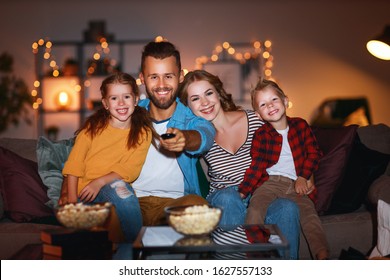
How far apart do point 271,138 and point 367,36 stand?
4480 mm

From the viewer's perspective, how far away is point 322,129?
288cm

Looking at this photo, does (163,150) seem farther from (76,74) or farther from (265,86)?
(76,74)

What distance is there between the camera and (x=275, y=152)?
258 cm

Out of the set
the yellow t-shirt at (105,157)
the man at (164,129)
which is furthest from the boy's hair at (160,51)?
the yellow t-shirt at (105,157)

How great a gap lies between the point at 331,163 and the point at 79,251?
145cm

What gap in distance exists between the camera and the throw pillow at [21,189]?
2.59 meters

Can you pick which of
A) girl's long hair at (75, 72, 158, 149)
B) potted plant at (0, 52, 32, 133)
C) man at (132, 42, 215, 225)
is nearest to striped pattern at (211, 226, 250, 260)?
man at (132, 42, 215, 225)

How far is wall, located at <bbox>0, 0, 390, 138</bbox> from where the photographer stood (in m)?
6.46

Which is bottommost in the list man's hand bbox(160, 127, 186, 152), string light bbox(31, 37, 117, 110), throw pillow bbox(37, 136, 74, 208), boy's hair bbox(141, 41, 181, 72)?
throw pillow bbox(37, 136, 74, 208)

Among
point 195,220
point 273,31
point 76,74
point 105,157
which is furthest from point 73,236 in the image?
point 273,31

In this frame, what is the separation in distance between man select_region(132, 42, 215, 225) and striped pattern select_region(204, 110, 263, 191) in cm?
10

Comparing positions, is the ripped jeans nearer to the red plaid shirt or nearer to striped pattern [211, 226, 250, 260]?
striped pattern [211, 226, 250, 260]

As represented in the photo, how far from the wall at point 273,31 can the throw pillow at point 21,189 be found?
3996 mm
